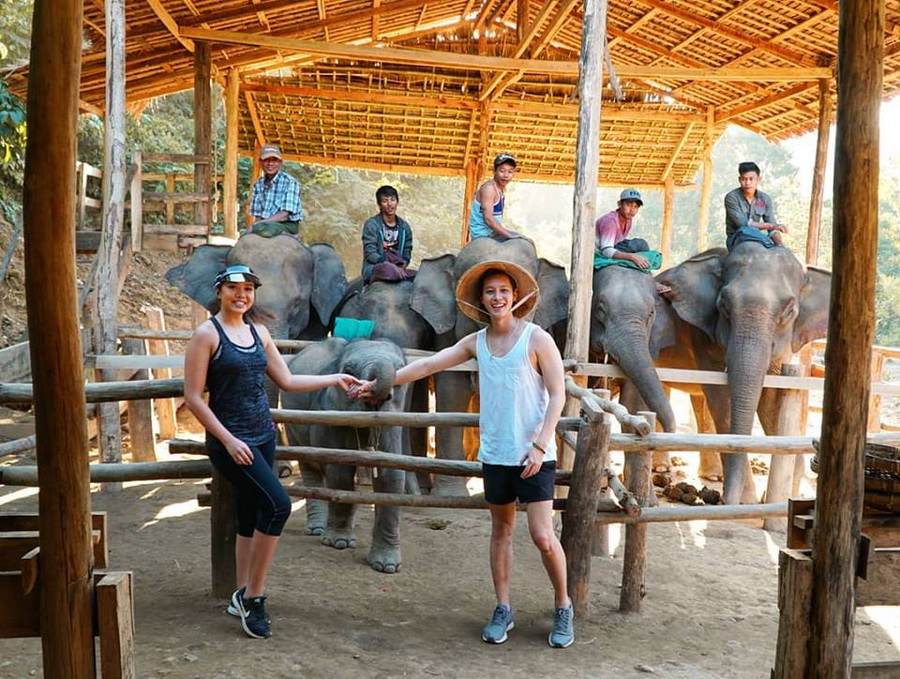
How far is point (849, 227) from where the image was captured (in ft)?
8.23

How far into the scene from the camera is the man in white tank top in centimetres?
404

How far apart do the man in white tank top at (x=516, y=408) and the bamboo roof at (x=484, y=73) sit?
250 inches

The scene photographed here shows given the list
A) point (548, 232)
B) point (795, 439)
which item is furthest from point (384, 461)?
point (548, 232)

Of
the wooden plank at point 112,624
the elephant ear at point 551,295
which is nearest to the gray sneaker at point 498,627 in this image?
the wooden plank at point 112,624

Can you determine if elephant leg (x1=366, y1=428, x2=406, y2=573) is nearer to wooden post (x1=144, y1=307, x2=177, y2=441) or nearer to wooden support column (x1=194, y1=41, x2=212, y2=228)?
wooden post (x1=144, y1=307, x2=177, y2=441)

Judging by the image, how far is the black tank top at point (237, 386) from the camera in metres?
4.01

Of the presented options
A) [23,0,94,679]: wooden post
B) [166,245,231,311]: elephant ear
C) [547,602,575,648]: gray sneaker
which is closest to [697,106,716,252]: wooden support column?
[166,245,231,311]: elephant ear

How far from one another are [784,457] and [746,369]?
979 mm

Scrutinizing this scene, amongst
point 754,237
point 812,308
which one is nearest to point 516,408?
point 754,237

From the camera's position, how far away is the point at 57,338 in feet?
7.66

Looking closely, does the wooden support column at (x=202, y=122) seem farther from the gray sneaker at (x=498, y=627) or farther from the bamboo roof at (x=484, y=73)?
the gray sneaker at (x=498, y=627)

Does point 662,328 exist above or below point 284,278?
below

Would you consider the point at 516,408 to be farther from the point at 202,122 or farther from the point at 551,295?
the point at 202,122

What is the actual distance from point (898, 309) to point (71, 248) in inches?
1017
